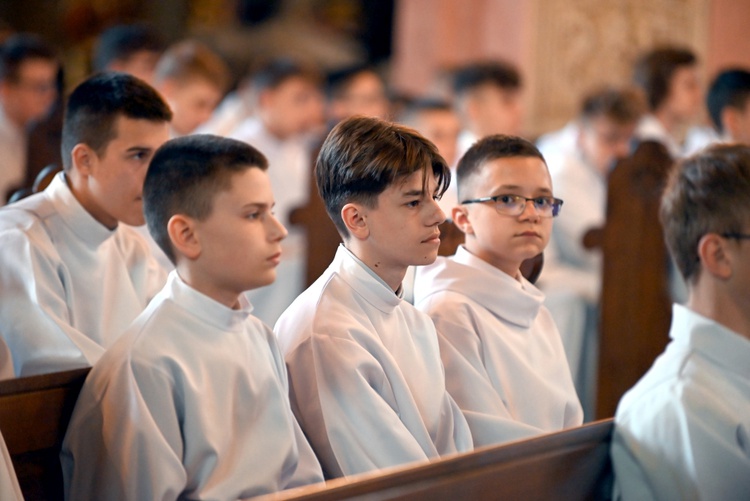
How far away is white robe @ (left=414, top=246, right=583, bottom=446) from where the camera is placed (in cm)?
231

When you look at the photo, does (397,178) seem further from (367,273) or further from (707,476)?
(707,476)

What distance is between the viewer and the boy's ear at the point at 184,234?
200cm

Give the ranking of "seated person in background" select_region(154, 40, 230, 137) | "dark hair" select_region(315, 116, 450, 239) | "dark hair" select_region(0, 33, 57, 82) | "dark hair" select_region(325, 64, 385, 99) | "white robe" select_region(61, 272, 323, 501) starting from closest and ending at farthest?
1. "white robe" select_region(61, 272, 323, 501)
2. "dark hair" select_region(315, 116, 450, 239)
3. "seated person in background" select_region(154, 40, 230, 137)
4. "dark hair" select_region(0, 33, 57, 82)
5. "dark hair" select_region(325, 64, 385, 99)

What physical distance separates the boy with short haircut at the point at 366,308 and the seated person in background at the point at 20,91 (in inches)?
137

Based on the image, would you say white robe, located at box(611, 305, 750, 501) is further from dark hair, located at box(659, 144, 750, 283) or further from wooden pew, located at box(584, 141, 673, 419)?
wooden pew, located at box(584, 141, 673, 419)

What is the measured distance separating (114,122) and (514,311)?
110 centimetres

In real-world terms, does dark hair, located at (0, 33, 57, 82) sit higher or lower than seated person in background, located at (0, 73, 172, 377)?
higher

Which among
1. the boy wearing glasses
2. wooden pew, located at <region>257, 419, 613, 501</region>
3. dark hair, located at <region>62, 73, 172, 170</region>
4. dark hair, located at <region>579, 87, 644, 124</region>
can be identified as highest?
dark hair, located at <region>579, 87, 644, 124</region>

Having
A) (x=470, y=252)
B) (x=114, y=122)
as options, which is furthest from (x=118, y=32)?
(x=470, y=252)

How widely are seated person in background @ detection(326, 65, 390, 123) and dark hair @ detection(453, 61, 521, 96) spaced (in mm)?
488

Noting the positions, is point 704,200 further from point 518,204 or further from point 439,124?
point 439,124

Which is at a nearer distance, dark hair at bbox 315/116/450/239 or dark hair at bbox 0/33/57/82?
dark hair at bbox 315/116/450/239

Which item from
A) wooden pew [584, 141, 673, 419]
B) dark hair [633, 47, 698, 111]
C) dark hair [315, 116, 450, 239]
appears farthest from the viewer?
dark hair [633, 47, 698, 111]

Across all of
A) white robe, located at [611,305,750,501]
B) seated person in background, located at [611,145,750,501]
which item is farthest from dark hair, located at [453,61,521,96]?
white robe, located at [611,305,750,501]
